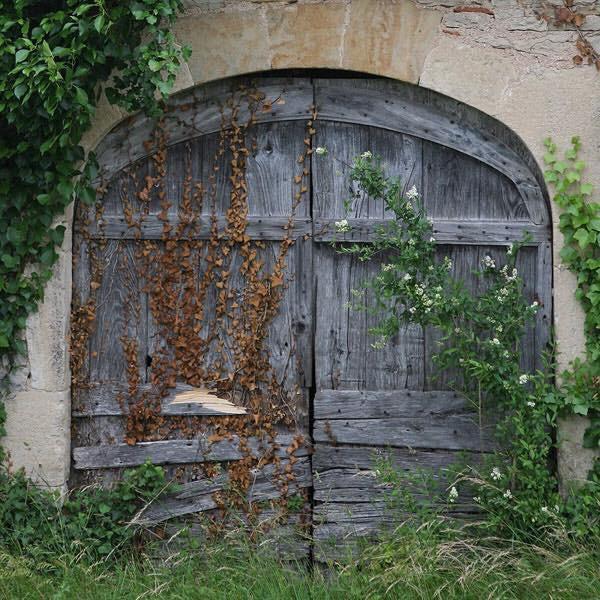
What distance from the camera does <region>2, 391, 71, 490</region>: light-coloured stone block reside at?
430cm

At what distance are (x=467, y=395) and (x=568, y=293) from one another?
71 centimetres

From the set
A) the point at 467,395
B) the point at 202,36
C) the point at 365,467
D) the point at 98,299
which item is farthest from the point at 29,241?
the point at 467,395

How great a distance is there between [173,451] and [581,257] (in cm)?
226

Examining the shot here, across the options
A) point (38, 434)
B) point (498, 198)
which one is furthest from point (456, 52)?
point (38, 434)

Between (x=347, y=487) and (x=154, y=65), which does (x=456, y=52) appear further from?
(x=347, y=487)

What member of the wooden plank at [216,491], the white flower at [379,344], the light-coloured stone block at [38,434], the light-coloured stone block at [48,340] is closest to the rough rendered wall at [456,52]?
the white flower at [379,344]

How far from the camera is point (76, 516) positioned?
4.32 meters

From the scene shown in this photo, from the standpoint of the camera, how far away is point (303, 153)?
4398 millimetres

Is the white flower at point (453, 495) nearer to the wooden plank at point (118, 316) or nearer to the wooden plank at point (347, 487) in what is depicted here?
the wooden plank at point (347, 487)

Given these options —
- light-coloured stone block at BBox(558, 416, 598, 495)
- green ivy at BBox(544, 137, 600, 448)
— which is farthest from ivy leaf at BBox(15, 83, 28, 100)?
light-coloured stone block at BBox(558, 416, 598, 495)

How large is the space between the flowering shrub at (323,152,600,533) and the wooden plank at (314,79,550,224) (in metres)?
0.27

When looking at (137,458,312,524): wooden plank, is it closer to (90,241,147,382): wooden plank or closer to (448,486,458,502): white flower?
(90,241,147,382): wooden plank

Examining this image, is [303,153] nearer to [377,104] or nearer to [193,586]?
[377,104]

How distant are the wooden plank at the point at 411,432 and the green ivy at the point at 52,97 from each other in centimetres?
164
